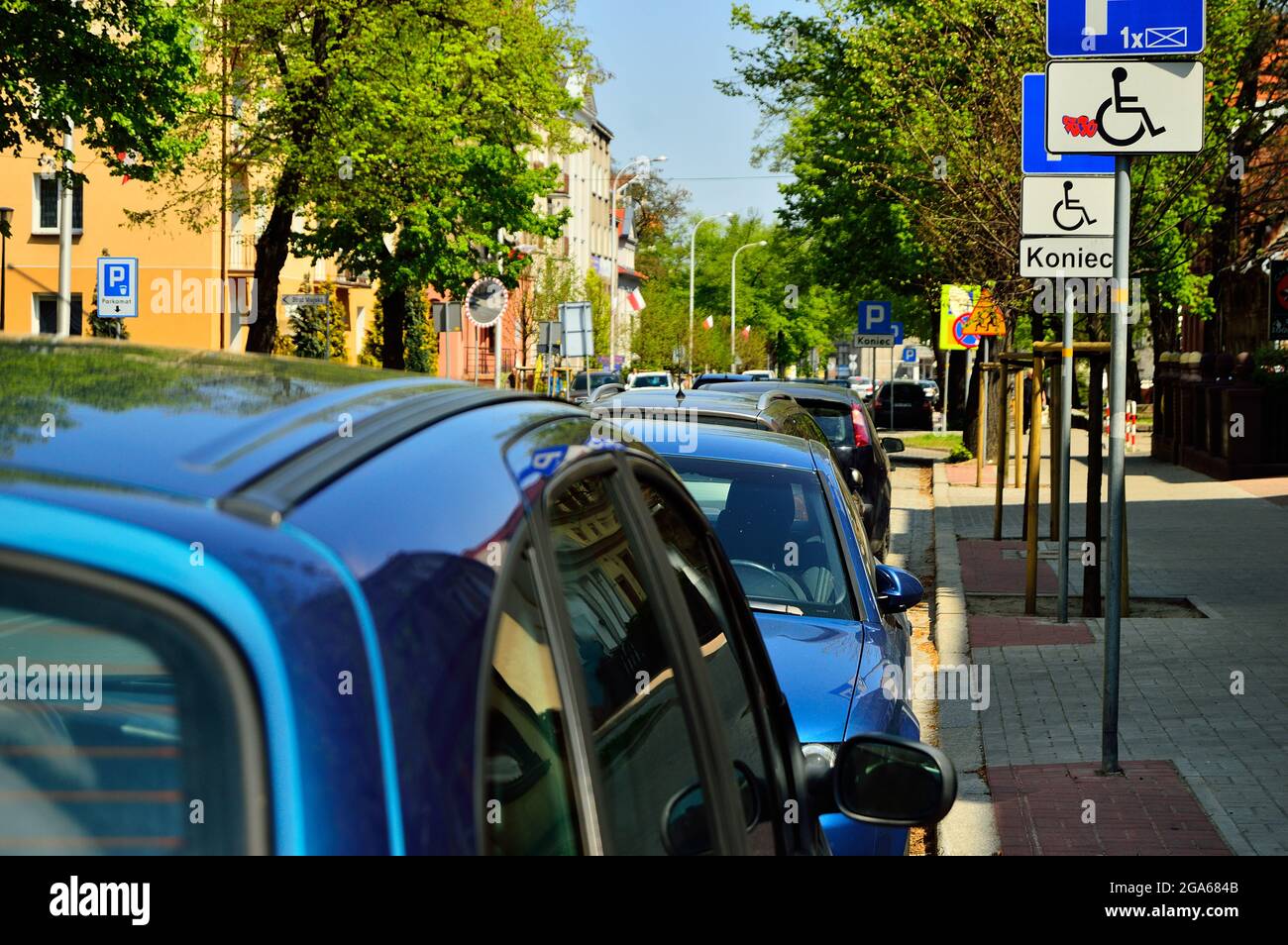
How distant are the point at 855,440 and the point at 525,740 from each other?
15.2 metres

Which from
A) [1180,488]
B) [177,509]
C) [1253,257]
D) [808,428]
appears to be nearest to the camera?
[177,509]

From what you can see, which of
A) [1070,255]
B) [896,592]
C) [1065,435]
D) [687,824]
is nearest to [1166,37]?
[896,592]

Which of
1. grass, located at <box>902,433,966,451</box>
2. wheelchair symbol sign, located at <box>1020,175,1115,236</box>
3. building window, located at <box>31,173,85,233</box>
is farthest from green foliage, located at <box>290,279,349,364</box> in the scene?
wheelchair symbol sign, located at <box>1020,175,1115,236</box>

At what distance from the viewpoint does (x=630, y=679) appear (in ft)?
8.00

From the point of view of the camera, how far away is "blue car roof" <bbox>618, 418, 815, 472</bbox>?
731 cm

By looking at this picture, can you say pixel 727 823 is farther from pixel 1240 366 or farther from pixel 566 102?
pixel 566 102

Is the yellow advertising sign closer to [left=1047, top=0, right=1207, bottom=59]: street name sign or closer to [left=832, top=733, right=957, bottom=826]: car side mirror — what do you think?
[left=1047, top=0, right=1207, bottom=59]: street name sign

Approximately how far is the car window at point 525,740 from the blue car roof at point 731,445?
5287mm

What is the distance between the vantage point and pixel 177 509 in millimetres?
1329

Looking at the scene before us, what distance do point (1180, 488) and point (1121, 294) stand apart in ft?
62.8

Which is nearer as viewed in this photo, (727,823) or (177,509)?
(177,509)

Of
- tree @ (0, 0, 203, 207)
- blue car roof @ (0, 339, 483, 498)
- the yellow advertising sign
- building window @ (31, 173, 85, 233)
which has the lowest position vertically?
blue car roof @ (0, 339, 483, 498)

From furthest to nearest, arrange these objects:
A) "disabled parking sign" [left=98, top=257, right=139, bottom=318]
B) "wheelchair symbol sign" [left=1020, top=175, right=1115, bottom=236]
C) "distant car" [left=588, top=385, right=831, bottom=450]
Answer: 1. "disabled parking sign" [left=98, top=257, right=139, bottom=318]
2. "wheelchair symbol sign" [left=1020, top=175, right=1115, bottom=236]
3. "distant car" [left=588, top=385, right=831, bottom=450]
